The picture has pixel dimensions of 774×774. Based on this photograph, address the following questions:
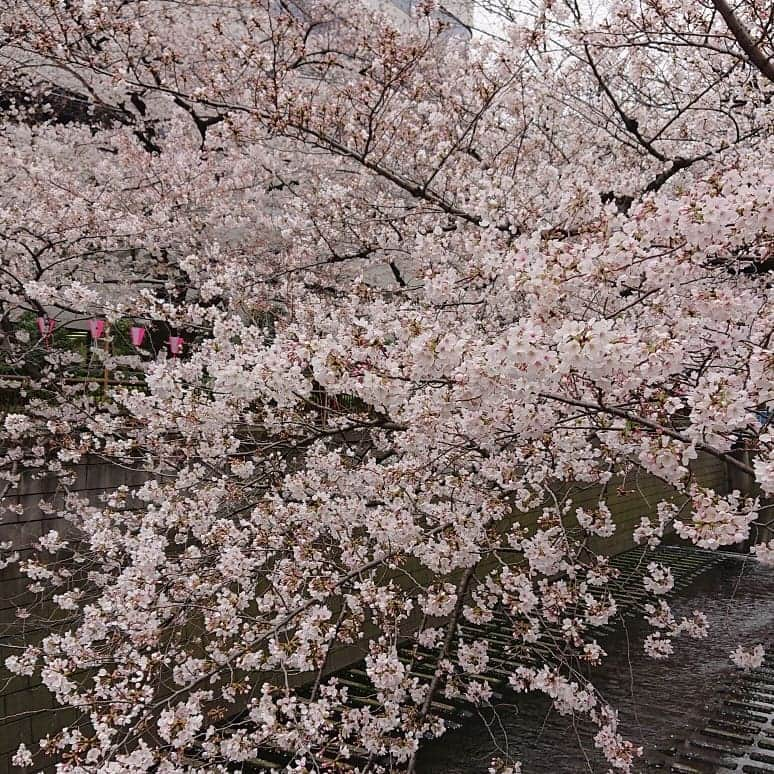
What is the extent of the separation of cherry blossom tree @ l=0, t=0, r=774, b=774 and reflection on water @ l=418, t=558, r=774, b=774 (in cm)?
71

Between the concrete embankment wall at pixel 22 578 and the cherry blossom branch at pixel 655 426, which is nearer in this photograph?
the cherry blossom branch at pixel 655 426

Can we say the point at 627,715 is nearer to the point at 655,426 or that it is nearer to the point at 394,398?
the point at 655,426

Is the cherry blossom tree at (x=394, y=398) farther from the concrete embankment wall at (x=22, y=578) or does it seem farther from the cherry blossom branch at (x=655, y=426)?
the concrete embankment wall at (x=22, y=578)

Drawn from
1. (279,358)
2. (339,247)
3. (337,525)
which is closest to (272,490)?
(337,525)

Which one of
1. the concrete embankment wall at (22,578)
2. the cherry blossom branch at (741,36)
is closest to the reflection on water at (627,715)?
the concrete embankment wall at (22,578)

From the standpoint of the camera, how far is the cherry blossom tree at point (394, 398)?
116 inches

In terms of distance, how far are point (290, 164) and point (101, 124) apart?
3250 mm

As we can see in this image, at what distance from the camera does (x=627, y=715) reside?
6.96 metres

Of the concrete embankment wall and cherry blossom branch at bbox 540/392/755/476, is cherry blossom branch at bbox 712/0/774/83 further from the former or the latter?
the concrete embankment wall

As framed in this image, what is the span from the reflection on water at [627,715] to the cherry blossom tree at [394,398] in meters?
0.71

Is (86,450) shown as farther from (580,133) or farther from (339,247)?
(580,133)

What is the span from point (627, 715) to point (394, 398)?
17.6 feet

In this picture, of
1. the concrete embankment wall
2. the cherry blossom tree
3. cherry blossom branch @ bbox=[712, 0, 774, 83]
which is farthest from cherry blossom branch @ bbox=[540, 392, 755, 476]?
cherry blossom branch @ bbox=[712, 0, 774, 83]

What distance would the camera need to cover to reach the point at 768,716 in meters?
6.99
